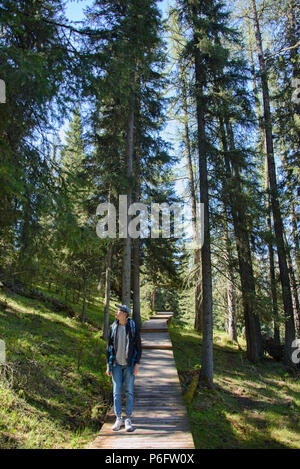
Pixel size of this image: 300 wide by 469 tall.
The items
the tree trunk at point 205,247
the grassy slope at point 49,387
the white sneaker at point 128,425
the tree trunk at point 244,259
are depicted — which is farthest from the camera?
the tree trunk at point 244,259

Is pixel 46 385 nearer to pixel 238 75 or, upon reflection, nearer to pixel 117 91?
pixel 117 91

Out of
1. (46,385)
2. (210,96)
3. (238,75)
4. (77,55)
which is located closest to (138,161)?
(210,96)

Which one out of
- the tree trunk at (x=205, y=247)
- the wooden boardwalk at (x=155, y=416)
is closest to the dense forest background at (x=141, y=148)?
the tree trunk at (x=205, y=247)

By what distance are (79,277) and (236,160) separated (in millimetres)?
8714

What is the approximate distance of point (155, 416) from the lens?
5.49 metres

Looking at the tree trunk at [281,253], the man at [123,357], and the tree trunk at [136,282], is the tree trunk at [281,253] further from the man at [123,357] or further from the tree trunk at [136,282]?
the man at [123,357]

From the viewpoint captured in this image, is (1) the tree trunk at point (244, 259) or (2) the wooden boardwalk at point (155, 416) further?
(1) the tree trunk at point (244, 259)

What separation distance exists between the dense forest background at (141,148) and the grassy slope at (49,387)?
186 cm

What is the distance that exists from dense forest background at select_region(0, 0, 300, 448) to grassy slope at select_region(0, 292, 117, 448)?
6.11 ft

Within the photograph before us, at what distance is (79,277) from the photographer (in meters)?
13.4

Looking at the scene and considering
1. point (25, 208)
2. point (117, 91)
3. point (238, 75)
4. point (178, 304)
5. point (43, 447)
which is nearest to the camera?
point (43, 447)

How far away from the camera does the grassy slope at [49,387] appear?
5043 millimetres

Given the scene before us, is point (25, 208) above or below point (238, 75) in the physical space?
below

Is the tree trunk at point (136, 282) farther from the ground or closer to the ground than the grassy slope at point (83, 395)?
farther from the ground
